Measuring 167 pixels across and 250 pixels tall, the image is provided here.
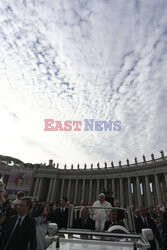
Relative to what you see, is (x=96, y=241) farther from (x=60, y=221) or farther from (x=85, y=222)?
(x=60, y=221)

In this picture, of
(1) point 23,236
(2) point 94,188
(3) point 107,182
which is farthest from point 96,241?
(2) point 94,188

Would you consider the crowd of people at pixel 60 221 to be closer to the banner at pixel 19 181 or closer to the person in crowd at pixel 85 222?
the person in crowd at pixel 85 222

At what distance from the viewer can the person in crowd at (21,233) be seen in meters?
3.62

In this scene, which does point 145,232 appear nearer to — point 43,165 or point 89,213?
point 89,213

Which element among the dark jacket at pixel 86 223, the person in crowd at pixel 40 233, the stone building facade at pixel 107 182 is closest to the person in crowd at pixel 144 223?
the dark jacket at pixel 86 223

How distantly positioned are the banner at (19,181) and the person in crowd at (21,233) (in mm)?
59570

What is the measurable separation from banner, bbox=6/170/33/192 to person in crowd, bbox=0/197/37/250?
59.6 m

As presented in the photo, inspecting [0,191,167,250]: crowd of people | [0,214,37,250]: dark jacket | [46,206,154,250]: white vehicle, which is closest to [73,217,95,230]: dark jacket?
[0,191,167,250]: crowd of people

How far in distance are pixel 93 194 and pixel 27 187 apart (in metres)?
24.6

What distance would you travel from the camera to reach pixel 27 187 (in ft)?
186

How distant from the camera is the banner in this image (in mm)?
56100

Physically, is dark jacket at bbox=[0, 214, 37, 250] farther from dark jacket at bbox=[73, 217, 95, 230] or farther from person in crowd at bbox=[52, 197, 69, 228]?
person in crowd at bbox=[52, 197, 69, 228]

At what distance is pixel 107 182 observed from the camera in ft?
178

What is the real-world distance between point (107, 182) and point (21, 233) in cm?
5459
